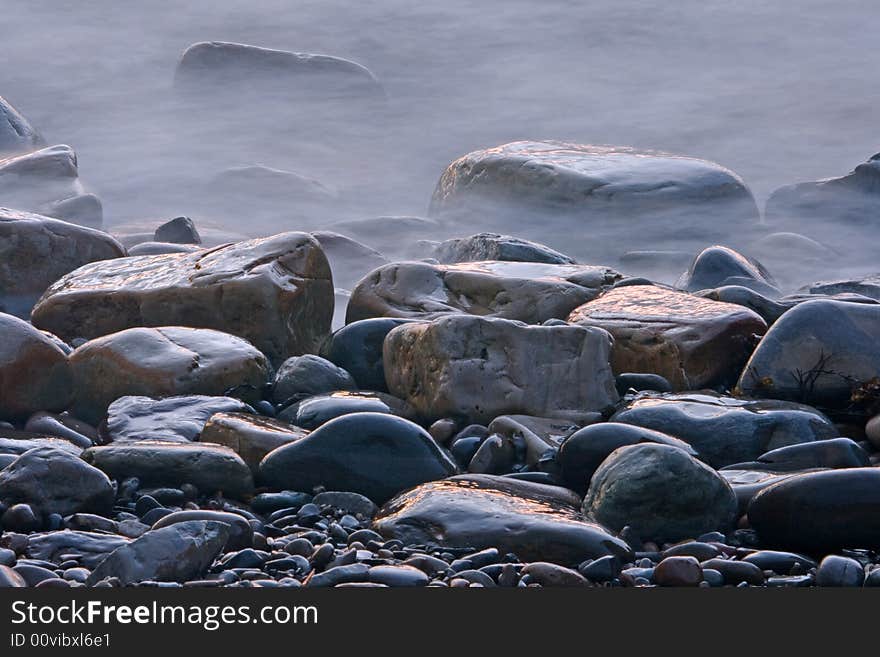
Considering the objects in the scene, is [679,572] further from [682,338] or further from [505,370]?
[682,338]

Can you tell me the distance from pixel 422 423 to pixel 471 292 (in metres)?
1.44

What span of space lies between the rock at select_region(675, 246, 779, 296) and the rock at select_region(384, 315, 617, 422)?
3367mm

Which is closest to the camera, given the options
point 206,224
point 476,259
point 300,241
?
point 300,241

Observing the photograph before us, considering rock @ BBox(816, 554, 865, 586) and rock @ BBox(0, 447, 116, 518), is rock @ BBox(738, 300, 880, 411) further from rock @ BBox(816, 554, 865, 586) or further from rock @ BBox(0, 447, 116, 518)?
rock @ BBox(0, 447, 116, 518)

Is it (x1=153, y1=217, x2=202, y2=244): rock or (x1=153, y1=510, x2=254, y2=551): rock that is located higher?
(x1=153, y1=510, x2=254, y2=551): rock

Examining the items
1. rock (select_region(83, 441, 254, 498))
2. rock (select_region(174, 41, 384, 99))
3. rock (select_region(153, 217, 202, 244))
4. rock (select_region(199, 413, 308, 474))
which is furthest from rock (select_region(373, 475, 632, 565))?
rock (select_region(174, 41, 384, 99))

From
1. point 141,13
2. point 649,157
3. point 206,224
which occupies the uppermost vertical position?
point 141,13

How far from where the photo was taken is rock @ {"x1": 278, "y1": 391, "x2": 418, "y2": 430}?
5113mm

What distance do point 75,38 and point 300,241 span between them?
19.5 metres

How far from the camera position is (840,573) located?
355cm

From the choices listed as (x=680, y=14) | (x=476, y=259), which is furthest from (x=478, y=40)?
(x=476, y=259)

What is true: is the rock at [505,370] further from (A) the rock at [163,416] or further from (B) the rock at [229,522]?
(B) the rock at [229,522]

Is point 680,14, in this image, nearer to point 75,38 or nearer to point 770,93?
point 770,93

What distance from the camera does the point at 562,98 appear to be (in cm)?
2162
